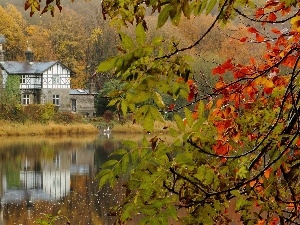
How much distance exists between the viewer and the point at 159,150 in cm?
212

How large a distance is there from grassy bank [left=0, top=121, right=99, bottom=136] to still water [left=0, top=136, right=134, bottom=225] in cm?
264

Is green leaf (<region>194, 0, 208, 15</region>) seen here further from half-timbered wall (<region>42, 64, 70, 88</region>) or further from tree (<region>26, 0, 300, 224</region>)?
half-timbered wall (<region>42, 64, 70, 88</region>)

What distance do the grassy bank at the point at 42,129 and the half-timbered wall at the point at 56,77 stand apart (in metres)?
6.96

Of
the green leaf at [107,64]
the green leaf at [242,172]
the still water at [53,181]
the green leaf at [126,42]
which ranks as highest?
the green leaf at [126,42]

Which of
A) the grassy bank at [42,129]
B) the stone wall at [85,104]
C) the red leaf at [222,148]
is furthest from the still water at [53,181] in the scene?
the stone wall at [85,104]

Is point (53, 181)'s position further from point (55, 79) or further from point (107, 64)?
point (55, 79)

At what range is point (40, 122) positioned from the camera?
3500 centimetres

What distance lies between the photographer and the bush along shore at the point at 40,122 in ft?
105

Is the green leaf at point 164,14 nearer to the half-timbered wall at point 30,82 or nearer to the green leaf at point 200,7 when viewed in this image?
the green leaf at point 200,7

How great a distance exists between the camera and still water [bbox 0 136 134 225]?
13328 millimetres

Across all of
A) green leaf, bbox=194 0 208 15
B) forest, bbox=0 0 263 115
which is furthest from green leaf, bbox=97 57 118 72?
forest, bbox=0 0 263 115

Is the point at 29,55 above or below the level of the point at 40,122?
above

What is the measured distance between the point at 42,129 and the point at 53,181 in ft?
47.6

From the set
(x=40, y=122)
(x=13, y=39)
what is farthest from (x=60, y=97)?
(x=13, y=39)
